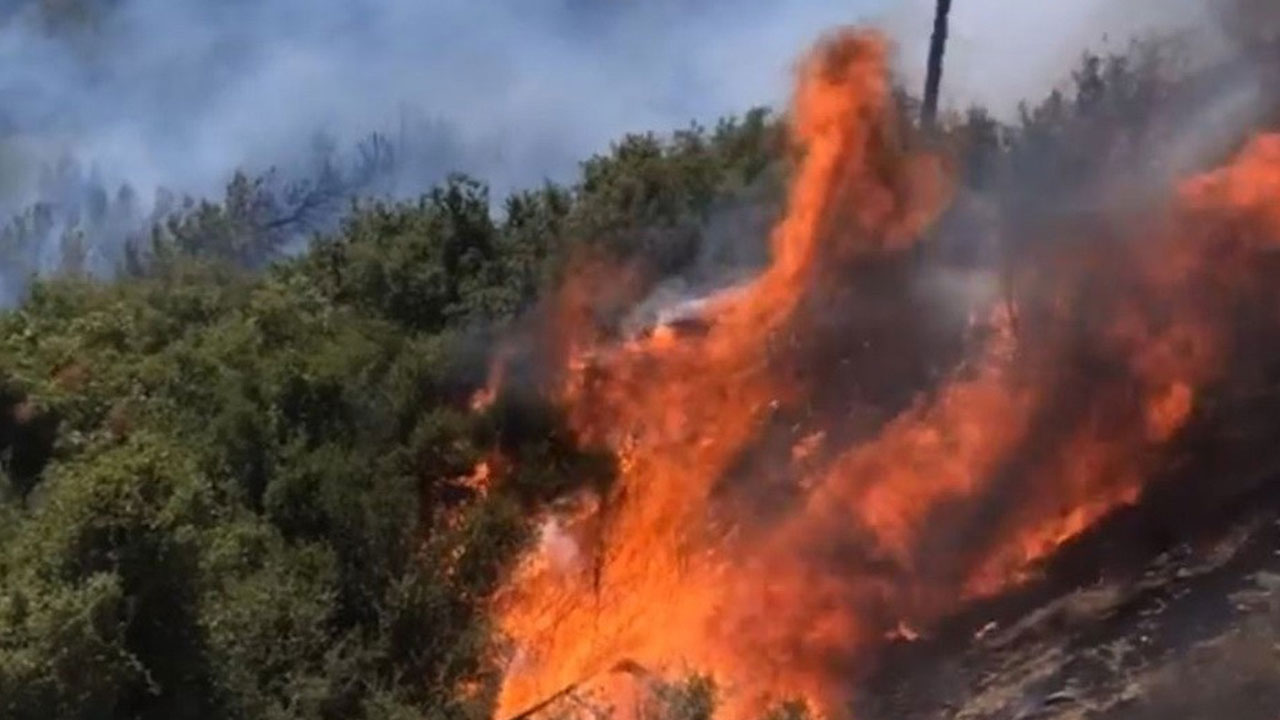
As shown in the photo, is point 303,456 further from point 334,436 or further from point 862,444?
point 862,444

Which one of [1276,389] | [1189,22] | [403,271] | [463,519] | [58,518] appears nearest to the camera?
[58,518]

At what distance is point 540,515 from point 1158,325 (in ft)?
39.2

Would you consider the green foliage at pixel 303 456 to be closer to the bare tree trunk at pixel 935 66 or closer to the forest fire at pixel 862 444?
the forest fire at pixel 862 444

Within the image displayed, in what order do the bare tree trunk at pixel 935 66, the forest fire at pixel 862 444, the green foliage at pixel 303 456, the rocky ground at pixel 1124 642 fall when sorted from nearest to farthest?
the rocky ground at pixel 1124 642
the green foliage at pixel 303 456
the forest fire at pixel 862 444
the bare tree trunk at pixel 935 66

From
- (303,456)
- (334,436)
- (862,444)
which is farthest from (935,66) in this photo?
(303,456)

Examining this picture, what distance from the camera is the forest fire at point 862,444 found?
2912 cm

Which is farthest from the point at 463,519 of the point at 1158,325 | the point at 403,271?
the point at 1158,325

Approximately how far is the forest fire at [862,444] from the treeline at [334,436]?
4.70 ft

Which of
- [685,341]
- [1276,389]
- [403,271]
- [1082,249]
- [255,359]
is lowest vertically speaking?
[1276,389]

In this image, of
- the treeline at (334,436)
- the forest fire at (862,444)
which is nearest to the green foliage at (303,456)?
the treeline at (334,436)

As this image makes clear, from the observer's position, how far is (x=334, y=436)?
37.1m

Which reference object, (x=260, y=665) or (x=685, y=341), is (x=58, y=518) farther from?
(x=685, y=341)

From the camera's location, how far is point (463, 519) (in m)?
35.3

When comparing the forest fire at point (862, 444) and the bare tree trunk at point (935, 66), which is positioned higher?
the bare tree trunk at point (935, 66)
